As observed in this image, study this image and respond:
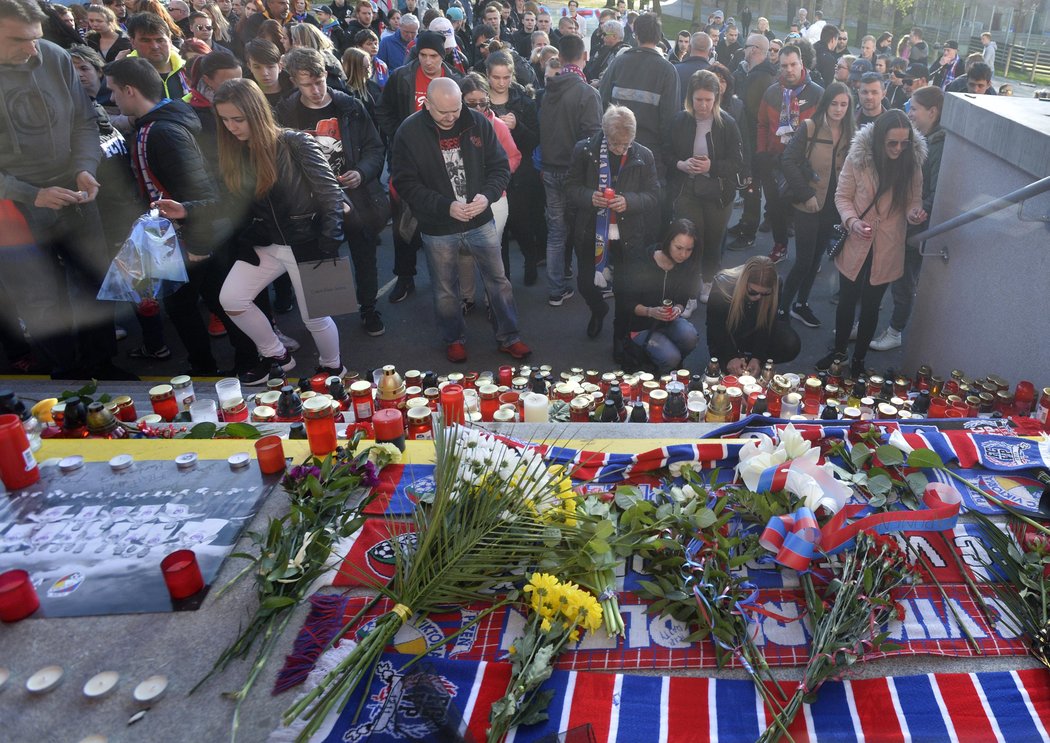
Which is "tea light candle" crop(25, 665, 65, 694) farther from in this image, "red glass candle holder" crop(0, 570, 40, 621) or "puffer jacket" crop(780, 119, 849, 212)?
"puffer jacket" crop(780, 119, 849, 212)

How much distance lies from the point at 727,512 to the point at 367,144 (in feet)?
12.8

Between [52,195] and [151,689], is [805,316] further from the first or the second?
[151,689]

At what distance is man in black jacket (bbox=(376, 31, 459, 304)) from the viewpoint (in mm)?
5512

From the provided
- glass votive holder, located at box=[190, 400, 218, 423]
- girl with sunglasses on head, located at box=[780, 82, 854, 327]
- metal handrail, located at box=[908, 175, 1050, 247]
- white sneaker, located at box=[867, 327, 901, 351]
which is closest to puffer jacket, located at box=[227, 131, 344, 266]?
glass votive holder, located at box=[190, 400, 218, 423]

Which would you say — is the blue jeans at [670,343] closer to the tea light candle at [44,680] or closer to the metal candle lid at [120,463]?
the metal candle lid at [120,463]

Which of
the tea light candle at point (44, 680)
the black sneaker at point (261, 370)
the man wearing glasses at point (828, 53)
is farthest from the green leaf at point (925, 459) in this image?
the man wearing glasses at point (828, 53)

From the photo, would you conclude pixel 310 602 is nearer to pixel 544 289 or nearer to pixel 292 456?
pixel 292 456

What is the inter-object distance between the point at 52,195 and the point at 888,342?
5.38 meters

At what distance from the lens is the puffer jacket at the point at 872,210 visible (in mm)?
4645

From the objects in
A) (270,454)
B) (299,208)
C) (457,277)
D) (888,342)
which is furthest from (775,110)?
(270,454)

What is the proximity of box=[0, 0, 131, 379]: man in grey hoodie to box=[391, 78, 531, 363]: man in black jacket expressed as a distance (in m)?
1.81

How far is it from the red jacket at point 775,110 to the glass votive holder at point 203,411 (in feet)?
17.3

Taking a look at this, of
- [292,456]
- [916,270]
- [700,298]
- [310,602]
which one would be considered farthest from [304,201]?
[916,270]

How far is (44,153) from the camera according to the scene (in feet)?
13.8
